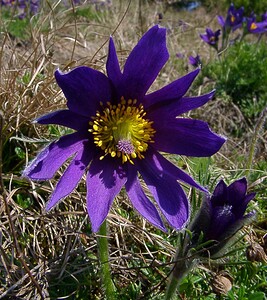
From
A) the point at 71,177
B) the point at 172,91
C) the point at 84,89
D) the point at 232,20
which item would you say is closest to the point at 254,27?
the point at 232,20

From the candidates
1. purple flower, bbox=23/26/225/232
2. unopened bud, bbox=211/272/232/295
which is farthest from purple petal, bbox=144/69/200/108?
unopened bud, bbox=211/272/232/295

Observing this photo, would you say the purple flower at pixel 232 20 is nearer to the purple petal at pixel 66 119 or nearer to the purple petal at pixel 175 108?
the purple petal at pixel 175 108

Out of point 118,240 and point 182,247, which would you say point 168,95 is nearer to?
point 182,247

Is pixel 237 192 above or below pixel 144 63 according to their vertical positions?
below

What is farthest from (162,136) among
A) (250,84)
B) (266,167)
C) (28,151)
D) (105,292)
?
(250,84)

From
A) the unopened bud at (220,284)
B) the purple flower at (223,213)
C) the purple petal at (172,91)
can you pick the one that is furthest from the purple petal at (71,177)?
the unopened bud at (220,284)

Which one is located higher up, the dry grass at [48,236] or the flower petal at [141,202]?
the flower petal at [141,202]

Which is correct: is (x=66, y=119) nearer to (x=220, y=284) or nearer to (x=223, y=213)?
(x=223, y=213)

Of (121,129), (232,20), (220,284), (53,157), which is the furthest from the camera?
(232,20)
